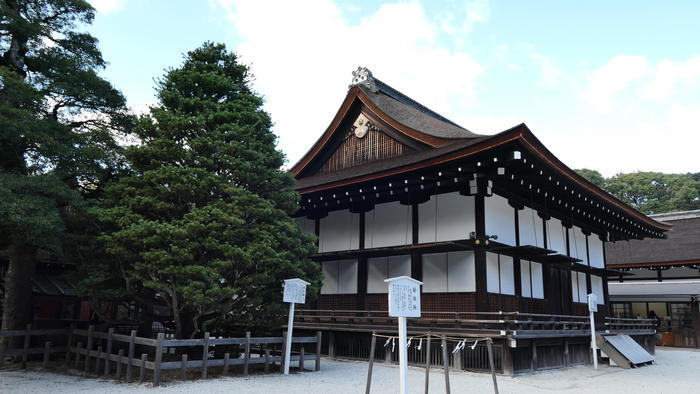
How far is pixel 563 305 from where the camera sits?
17.8 metres

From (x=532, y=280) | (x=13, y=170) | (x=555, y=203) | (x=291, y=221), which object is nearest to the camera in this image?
(x=13, y=170)

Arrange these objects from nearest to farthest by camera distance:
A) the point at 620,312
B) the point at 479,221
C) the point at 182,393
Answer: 1. the point at 182,393
2. the point at 479,221
3. the point at 620,312

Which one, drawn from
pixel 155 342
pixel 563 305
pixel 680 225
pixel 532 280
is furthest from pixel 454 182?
pixel 680 225

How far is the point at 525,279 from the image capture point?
15.8m

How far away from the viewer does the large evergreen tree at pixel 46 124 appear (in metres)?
10.2

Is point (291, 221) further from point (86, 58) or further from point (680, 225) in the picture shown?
point (680, 225)

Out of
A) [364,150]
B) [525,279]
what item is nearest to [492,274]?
[525,279]

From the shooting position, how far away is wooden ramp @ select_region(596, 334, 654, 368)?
1552 cm

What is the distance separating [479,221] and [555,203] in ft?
17.0

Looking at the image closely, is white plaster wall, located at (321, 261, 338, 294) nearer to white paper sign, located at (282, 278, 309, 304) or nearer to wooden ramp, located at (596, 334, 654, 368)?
white paper sign, located at (282, 278, 309, 304)

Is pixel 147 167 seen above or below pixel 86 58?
below

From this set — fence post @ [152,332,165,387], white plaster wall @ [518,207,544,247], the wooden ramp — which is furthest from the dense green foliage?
fence post @ [152,332,165,387]

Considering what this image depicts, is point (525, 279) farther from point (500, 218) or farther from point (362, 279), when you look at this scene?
point (362, 279)

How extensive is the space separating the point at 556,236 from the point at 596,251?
4531mm
